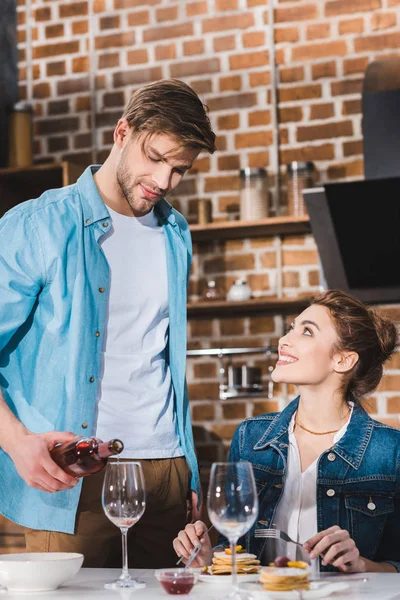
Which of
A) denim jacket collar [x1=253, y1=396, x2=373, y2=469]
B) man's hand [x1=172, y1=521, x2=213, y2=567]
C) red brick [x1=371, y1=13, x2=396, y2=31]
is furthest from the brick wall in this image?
man's hand [x1=172, y1=521, x2=213, y2=567]

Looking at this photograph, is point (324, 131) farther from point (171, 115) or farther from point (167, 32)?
point (171, 115)

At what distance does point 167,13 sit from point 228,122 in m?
0.59

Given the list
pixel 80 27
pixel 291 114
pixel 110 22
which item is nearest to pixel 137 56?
pixel 110 22

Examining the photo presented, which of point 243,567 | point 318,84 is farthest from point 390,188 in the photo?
point 243,567

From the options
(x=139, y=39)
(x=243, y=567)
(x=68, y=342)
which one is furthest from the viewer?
(x=139, y=39)

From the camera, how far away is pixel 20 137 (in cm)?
381

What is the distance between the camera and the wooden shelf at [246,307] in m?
3.44

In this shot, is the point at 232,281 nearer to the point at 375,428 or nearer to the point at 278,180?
the point at 278,180

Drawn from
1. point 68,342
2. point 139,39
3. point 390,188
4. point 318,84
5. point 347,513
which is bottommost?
point 347,513

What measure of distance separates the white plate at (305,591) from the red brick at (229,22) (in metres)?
2.95

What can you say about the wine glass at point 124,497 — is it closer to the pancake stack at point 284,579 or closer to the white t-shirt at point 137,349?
the pancake stack at point 284,579

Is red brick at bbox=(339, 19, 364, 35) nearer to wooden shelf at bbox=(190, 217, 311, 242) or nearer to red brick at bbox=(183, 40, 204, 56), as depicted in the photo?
red brick at bbox=(183, 40, 204, 56)

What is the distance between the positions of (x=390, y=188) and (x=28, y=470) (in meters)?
2.06

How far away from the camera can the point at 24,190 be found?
12.6 ft
